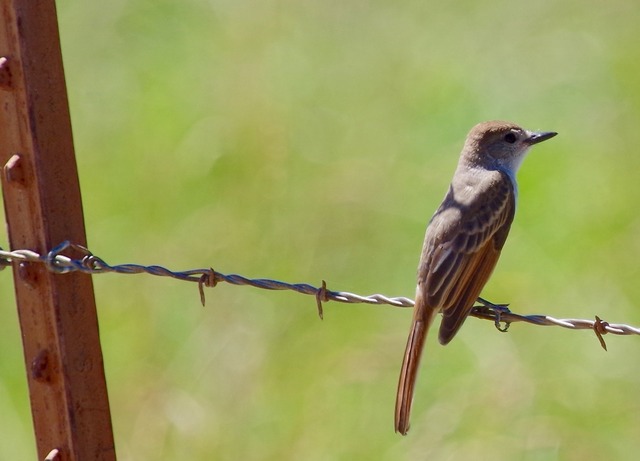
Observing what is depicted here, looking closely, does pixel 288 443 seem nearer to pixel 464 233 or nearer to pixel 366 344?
pixel 366 344

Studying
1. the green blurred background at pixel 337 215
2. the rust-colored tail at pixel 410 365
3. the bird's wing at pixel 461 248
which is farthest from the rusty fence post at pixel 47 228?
the green blurred background at pixel 337 215

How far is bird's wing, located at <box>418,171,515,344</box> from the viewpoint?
5.45 m

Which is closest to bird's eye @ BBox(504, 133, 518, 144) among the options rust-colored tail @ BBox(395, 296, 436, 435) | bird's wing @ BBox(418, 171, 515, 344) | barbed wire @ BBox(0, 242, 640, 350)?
bird's wing @ BBox(418, 171, 515, 344)

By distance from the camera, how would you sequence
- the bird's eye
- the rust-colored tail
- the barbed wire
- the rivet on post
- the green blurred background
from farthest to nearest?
the green blurred background
the bird's eye
the rust-colored tail
the rivet on post
the barbed wire

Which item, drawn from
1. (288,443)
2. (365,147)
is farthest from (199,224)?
(288,443)

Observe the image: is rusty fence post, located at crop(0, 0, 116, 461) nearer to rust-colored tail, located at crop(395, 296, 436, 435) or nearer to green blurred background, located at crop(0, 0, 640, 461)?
rust-colored tail, located at crop(395, 296, 436, 435)

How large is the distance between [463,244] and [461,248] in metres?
0.03

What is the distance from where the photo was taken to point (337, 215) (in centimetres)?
979

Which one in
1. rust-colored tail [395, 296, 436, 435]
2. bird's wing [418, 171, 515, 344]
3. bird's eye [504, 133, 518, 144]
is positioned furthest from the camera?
bird's eye [504, 133, 518, 144]

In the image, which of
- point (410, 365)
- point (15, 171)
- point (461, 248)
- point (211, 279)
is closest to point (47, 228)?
point (15, 171)

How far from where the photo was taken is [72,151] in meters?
4.28

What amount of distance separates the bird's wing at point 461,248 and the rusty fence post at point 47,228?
6.00ft

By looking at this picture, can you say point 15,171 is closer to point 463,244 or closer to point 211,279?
point 211,279

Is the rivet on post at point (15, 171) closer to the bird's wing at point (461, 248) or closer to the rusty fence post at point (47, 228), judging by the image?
the rusty fence post at point (47, 228)
